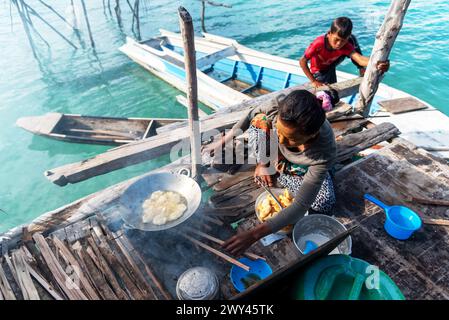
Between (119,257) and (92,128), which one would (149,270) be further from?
(92,128)

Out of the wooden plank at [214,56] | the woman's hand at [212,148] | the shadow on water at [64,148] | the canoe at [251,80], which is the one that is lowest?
the shadow on water at [64,148]

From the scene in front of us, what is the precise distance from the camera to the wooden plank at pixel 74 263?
9.01 ft

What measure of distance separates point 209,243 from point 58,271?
175cm

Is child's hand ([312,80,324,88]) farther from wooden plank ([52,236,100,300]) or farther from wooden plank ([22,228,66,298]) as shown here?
wooden plank ([22,228,66,298])

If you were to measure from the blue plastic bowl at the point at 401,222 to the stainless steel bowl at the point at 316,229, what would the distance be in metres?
0.66

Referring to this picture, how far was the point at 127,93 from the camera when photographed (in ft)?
42.3

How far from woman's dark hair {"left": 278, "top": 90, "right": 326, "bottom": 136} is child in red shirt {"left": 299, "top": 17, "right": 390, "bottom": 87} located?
324cm

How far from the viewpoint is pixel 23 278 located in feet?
9.37

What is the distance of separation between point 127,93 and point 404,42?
1641cm

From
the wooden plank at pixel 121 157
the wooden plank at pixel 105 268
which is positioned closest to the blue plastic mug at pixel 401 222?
the wooden plank at pixel 121 157

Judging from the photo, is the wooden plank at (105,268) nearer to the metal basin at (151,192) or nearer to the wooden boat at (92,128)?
the metal basin at (151,192)

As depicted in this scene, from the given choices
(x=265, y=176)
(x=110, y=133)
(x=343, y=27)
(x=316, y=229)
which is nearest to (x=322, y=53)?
(x=343, y=27)

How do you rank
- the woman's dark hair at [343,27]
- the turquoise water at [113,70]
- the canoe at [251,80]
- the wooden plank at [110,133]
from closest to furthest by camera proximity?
the woman's dark hair at [343,27] → the canoe at [251,80] → the wooden plank at [110,133] → the turquoise water at [113,70]

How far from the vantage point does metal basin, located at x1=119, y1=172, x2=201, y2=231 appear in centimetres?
324
